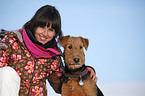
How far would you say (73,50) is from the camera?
289 centimetres

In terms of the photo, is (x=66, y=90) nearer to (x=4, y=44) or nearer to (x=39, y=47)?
(x=39, y=47)

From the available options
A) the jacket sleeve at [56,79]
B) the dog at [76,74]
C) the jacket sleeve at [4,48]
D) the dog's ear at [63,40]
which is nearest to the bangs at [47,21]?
the dog's ear at [63,40]

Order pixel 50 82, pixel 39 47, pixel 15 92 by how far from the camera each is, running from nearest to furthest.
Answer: pixel 15 92, pixel 39 47, pixel 50 82

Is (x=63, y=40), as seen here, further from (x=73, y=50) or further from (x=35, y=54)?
(x=35, y=54)

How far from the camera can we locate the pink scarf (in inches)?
120

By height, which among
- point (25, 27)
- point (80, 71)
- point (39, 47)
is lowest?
point (80, 71)

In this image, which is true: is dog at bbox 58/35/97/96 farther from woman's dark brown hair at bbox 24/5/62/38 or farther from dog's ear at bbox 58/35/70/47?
woman's dark brown hair at bbox 24/5/62/38

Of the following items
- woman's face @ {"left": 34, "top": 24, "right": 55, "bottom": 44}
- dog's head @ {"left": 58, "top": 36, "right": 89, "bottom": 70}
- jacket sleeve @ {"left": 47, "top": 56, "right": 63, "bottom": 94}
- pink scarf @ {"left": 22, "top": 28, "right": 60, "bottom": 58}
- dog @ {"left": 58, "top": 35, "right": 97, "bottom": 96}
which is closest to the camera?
dog @ {"left": 58, "top": 35, "right": 97, "bottom": 96}

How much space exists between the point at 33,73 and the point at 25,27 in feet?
3.23

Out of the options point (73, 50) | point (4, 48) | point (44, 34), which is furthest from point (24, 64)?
point (73, 50)

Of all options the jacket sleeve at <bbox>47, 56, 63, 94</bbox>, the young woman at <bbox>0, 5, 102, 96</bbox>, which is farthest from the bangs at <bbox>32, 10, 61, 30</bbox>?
the jacket sleeve at <bbox>47, 56, 63, 94</bbox>

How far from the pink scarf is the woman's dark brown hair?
260 mm

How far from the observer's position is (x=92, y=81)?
2910 millimetres

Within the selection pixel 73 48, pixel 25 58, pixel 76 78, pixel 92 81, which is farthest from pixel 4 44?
pixel 92 81
